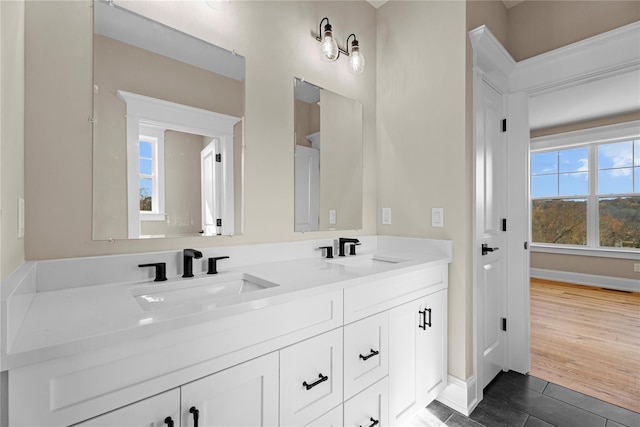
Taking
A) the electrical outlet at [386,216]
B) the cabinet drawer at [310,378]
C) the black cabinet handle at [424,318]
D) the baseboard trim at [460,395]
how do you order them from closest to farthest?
the cabinet drawer at [310,378], the black cabinet handle at [424,318], the baseboard trim at [460,395], the electrical outlet at [386,216]

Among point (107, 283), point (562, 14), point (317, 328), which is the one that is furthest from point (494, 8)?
point (107, 283)

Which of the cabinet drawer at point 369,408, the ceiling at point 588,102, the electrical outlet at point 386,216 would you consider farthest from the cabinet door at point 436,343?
the ceiling at point 588,102

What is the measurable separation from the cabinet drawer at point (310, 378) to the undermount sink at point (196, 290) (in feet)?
0.91

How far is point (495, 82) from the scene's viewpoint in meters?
2.21

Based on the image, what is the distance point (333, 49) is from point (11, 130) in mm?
1630

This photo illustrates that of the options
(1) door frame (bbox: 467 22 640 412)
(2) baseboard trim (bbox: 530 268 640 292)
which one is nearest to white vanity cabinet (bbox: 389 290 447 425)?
(1) door frame (bbox: 467 22 640 412)

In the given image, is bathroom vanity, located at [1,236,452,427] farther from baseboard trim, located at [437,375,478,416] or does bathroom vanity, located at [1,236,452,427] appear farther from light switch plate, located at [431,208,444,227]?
light switch plate, located at [431,208,444,227]

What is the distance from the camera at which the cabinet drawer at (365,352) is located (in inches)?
51.1

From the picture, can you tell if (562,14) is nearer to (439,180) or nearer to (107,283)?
(439,180)

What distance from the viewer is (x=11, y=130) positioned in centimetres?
89

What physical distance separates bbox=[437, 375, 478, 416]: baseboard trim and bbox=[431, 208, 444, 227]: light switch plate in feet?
3.12

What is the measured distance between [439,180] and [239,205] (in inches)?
49.9

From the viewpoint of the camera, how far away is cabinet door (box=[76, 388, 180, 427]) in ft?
2.41

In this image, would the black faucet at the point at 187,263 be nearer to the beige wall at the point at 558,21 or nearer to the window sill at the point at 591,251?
the beige wall at the point at 558,21
